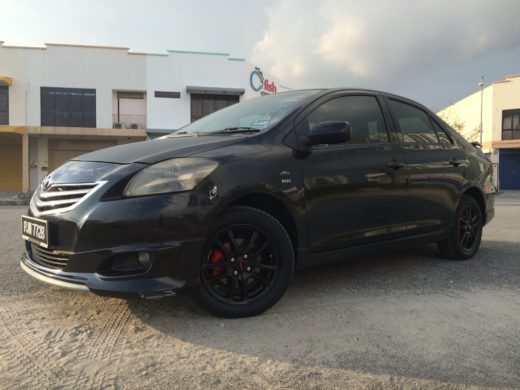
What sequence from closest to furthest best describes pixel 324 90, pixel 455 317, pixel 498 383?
pixel 498 383
pixel 455 317
pixel 324 90

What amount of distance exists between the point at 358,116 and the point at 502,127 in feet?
110

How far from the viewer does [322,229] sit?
353cm

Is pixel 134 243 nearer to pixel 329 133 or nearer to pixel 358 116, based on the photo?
pixel 329 133

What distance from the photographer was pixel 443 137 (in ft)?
16.3

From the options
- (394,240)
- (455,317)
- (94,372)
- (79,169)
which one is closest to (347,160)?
(394,240)

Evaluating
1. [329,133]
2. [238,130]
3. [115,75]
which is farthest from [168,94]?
[329,133]

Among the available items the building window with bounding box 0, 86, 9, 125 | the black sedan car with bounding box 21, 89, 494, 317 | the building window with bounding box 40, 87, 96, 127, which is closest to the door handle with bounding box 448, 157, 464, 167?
the black sedan car with bounding box 21, 89, 494, 317

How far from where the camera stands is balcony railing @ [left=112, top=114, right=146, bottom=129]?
28969 millimetres

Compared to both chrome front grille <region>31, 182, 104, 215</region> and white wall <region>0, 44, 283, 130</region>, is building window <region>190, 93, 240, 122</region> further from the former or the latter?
chrome front grille <region>31, 182, 104, 215</region>

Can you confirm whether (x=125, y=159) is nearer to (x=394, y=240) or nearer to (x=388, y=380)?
(x=388, y=380)

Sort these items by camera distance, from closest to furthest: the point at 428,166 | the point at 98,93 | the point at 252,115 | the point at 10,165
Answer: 1. the point at 252,115
2. the point at 428,166
3. the point at 98,93
4. the point at 10,165

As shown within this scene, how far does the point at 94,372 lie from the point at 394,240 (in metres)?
2.74

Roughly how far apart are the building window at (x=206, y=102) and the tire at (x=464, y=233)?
25.6 m

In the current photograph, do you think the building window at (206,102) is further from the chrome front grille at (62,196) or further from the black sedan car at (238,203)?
the chrome front grille at (62,196)
